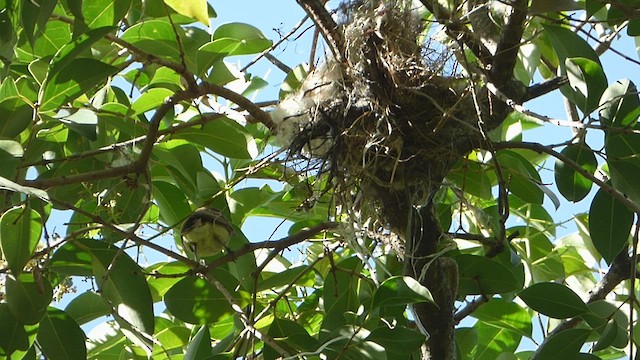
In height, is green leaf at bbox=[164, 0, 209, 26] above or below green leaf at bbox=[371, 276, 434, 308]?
above

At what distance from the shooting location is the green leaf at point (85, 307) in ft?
Answer: 4.52

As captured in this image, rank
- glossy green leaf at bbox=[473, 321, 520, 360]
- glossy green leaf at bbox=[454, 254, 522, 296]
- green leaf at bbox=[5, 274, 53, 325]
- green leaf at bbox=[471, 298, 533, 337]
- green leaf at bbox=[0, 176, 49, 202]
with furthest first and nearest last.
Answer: glossy green leaf at bbox=[473, 321, 520, 360] < green leaf at bbox=[471, 298, 533, 337] < glossy green leaf at bbox=[454, 254, 522, 296] < green leaf at bbox=[5, 274, 53, 325] < green leaf at bbox=[0, 176, 49, 202]

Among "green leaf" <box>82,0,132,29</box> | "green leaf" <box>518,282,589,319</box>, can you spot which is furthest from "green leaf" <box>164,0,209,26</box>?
"green leaf" <box>518,282,589,319</box>

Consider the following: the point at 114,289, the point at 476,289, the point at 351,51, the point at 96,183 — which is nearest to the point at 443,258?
the point at 476,289

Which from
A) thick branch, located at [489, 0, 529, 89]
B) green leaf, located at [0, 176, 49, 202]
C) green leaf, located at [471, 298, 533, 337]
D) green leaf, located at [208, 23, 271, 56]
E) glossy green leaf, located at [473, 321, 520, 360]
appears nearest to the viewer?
green leaf, located at [0, 176, 49, 202]

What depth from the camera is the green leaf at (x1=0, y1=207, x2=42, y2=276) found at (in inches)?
41.2

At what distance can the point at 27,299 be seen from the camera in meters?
1.14

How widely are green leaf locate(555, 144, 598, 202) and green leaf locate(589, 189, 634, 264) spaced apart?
5 centimetres

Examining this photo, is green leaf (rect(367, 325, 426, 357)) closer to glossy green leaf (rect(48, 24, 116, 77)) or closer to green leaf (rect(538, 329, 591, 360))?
green leaf (rect(538, 329, 591, 360))

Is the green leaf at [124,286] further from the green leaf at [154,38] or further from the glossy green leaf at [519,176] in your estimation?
the glossy green leaf at [519,176]

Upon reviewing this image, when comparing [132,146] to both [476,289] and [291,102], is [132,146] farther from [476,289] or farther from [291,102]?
[476,289]

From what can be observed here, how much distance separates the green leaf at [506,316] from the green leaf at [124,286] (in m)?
0.60

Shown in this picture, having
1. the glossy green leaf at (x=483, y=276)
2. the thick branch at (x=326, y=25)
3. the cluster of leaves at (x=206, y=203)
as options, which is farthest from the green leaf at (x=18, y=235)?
the glossy green leaf at (x=483, y=276)

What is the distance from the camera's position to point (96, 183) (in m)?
1.51
